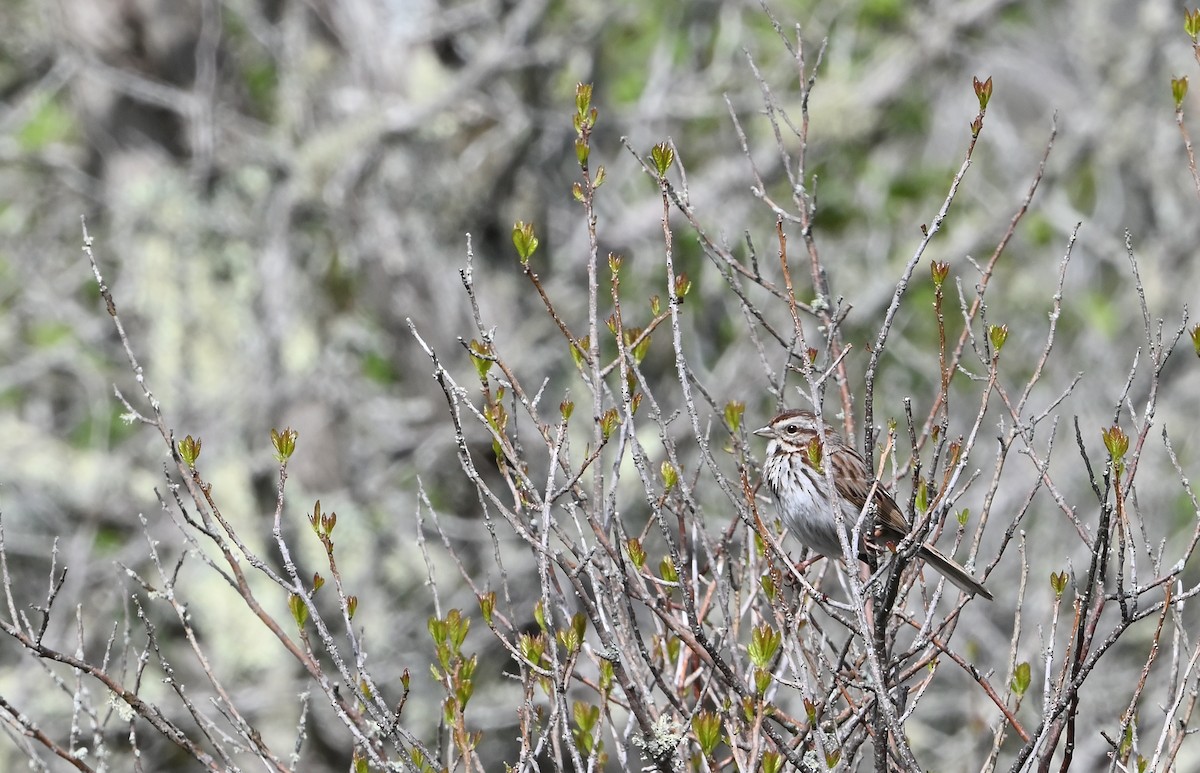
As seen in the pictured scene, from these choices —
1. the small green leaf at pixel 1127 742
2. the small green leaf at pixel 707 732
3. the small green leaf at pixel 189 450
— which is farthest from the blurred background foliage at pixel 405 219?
the small green leaf at pixel 707 732

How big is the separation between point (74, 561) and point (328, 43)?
398cm

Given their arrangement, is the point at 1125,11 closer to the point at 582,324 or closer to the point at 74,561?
the point at 582,324

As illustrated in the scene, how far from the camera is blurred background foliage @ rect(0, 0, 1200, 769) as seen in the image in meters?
8.77

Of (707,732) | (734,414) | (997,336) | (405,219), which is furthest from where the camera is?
(405,219)

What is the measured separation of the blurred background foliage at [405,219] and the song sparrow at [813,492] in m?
3.68

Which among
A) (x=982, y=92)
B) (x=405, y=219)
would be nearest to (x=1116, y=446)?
(x=982, y=92)

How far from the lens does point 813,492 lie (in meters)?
4.29

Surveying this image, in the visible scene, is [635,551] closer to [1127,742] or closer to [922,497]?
[922,497]

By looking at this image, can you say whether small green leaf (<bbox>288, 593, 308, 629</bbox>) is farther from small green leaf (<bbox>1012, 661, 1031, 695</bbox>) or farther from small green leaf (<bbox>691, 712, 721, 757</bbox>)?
small green leaf (<bbox>1012, 661, 1031, 695</bbox>)

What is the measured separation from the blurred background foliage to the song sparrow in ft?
12.1

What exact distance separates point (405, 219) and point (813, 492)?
5.06m

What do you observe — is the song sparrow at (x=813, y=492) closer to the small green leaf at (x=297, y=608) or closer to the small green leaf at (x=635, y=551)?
the small green leaf at (x=635, y=551)

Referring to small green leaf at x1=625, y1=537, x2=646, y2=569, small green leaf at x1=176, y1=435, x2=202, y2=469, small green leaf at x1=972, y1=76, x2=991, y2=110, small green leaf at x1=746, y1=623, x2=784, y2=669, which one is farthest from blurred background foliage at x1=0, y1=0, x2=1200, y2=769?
small green leaf at x1=746, y1=623, x2=784, y2=669

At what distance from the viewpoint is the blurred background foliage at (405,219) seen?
8.77m
